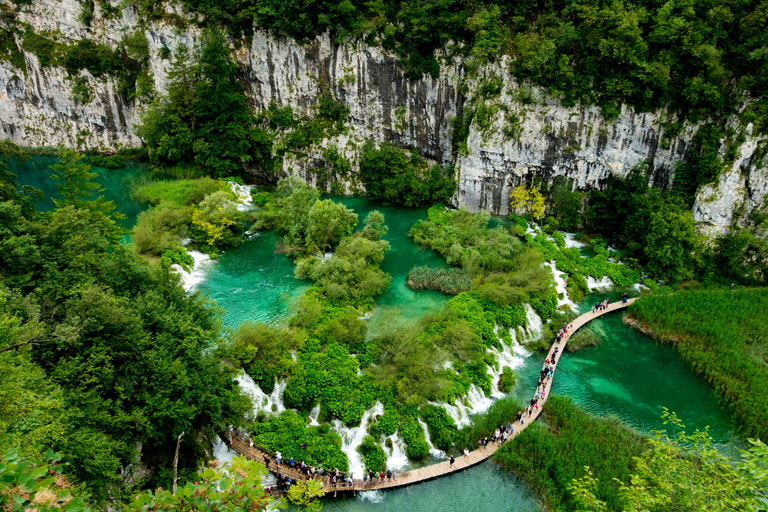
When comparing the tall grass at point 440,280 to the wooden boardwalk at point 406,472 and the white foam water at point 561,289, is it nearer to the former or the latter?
the white foam water at point 561,289

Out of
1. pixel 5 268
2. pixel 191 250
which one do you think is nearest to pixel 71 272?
pixel 5 268

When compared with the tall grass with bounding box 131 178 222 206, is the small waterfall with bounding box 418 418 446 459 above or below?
below

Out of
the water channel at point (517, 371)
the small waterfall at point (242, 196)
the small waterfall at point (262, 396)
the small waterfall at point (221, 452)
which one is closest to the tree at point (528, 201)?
the water channel at point (517, 371)

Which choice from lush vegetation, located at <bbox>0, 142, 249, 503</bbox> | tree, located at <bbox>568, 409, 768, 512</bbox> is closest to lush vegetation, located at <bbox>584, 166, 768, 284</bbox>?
tree, located at <bbox>568, 409, 768, 512</bbox>

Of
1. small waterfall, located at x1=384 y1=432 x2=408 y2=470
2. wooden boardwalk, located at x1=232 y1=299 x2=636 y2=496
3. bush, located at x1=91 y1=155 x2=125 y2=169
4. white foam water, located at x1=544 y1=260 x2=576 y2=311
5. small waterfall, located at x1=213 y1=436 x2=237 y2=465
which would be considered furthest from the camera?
bush, located at x1=91 y1=155 x2=125 y2=169

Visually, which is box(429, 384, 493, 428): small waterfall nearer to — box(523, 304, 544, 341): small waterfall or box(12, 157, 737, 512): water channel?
box(12, 157, 737, 512): water channel

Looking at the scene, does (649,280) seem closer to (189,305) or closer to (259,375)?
(259,375)

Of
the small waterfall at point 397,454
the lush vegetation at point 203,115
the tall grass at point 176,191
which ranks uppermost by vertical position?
the lush vegetation at point 203,115
